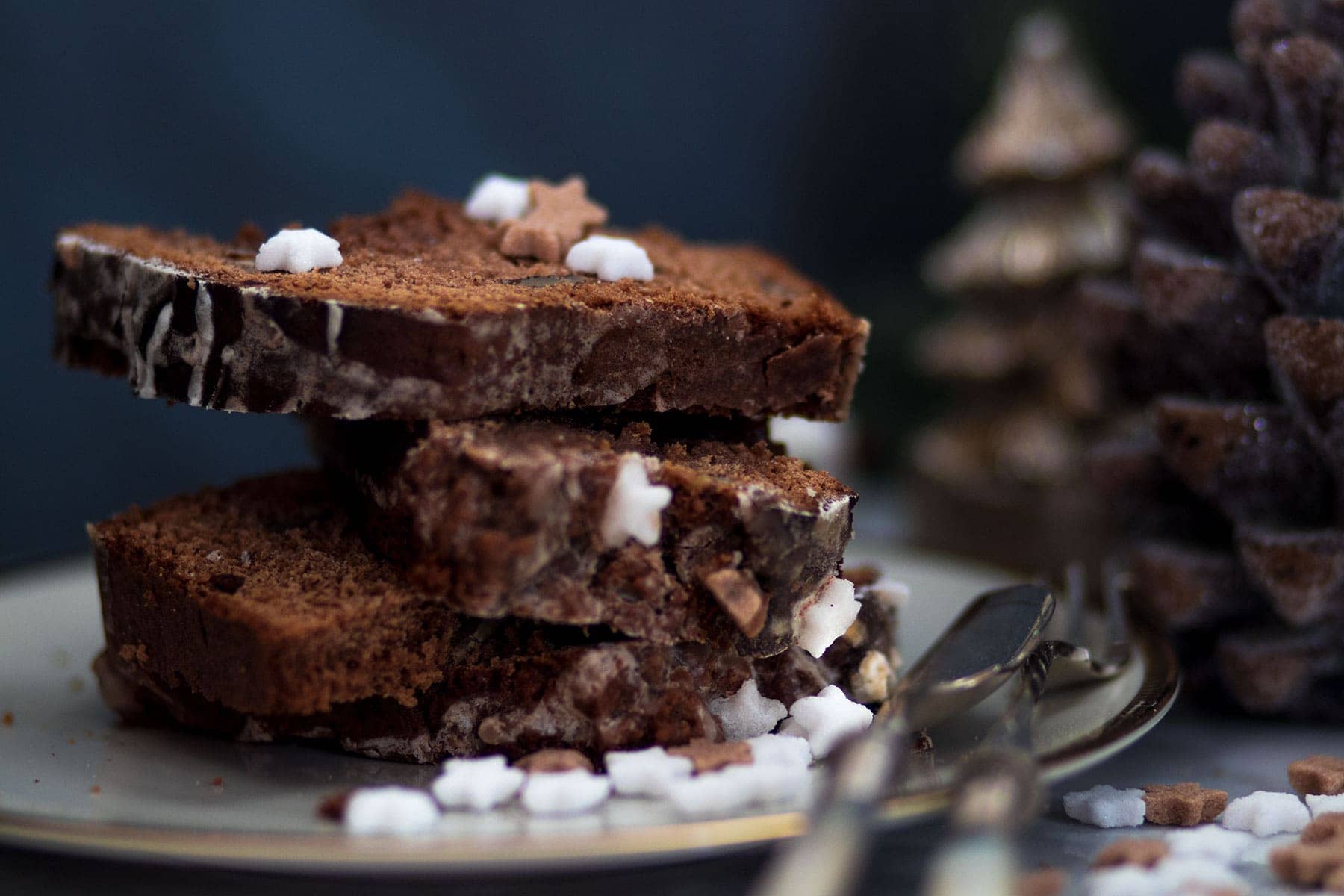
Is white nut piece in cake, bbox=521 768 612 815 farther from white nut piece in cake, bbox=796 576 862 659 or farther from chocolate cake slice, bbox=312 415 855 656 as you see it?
white nut piece in cake, bbox=796 576 862 659

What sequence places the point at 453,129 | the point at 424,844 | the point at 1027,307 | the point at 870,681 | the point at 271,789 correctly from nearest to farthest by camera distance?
1. the point at 424,844
2. the point at 271,789
3. the point at 870,681
4. the point at 1027,307
5. the point at 453,129

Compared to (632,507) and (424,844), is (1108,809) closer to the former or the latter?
(632,507)

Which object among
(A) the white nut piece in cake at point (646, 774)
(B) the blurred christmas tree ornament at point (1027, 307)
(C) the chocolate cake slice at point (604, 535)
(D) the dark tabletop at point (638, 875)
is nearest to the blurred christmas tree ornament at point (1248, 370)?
(D) the dark tabletop at point (638, 875)

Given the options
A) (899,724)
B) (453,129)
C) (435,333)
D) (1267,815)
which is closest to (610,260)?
(435,333)

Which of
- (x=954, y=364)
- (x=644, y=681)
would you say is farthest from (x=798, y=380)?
(x=954, y=364)

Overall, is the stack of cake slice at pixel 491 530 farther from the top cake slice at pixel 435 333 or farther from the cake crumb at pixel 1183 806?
the cake crumb at pixel 1183 806

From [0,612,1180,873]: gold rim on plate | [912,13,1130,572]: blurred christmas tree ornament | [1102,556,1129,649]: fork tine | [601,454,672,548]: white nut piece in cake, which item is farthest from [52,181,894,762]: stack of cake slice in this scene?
[912,13,1130,572]: blurred christmas tree ornament

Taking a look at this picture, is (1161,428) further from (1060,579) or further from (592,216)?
(592,216)
